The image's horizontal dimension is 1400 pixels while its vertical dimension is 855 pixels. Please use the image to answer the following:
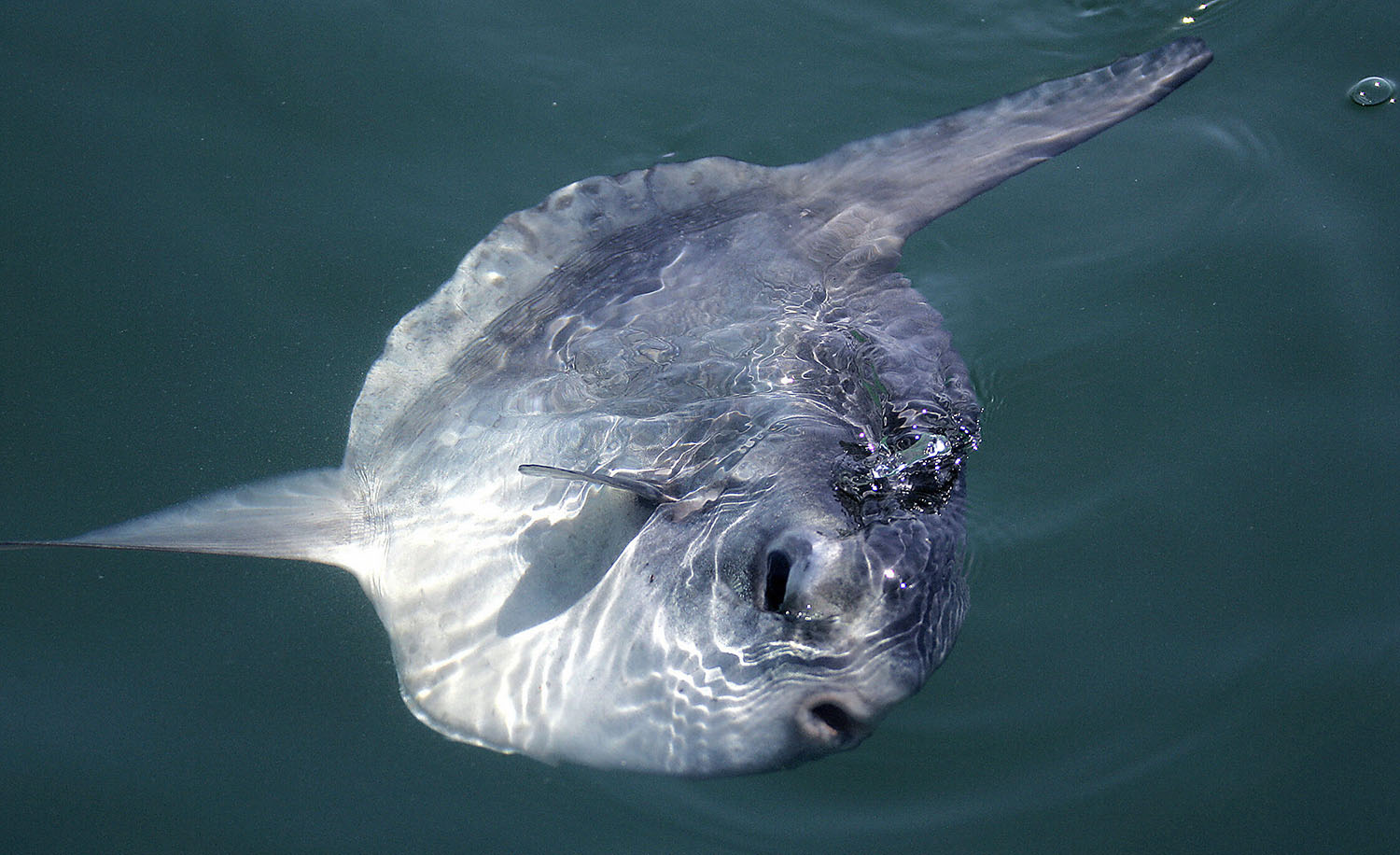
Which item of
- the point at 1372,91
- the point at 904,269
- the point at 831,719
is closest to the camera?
the point at 831,719

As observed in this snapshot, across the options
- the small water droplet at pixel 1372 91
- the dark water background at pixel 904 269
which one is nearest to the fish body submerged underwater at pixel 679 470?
the dark water background at pixel 904 269

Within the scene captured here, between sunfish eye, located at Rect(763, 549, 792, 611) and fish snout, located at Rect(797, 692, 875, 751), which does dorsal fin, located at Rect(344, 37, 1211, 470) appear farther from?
fish snout, located at Rect(797, 692, 875, 751)

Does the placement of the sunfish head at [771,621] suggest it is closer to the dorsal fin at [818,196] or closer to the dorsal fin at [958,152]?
the dorsal fin at [818,196]

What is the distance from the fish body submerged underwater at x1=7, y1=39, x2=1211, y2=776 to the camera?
9.00 feet

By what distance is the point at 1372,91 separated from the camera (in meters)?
5.77

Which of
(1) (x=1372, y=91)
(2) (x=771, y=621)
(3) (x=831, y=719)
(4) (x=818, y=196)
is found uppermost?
(4) (x=818, y=196)

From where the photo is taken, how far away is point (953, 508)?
331 centimetres

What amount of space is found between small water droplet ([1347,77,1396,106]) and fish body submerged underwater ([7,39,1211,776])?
5.68ft

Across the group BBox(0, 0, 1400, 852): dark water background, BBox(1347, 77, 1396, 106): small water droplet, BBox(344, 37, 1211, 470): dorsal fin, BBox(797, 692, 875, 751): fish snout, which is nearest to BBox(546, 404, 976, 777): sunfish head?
BBox(797, 692, 875, 751): fish snout

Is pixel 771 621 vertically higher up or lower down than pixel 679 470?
lower down

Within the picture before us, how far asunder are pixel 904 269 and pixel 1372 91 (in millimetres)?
3163

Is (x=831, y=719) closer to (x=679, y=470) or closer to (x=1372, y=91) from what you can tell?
(x=679, y=470)

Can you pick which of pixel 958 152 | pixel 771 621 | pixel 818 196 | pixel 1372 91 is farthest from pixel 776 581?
pixel 1372 91

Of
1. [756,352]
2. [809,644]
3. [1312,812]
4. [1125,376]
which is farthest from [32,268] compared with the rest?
[1312,812]
